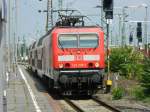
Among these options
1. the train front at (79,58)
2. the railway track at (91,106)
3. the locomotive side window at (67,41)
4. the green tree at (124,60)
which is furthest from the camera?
the green tree at (124,60)

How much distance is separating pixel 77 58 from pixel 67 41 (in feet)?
2.94

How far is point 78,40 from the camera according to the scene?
81.2 feet

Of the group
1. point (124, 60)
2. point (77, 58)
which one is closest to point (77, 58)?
point (77, 58)

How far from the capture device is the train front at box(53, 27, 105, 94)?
24.0 meters

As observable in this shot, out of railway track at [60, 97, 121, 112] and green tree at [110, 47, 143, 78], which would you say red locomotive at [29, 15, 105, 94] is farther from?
green tree at [110, 47, 143, 78]

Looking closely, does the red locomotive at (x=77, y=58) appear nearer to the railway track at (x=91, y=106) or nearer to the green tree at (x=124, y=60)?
the railway track at (x=91, y=106)

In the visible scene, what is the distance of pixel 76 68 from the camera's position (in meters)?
24.2

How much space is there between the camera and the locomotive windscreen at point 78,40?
965 inches

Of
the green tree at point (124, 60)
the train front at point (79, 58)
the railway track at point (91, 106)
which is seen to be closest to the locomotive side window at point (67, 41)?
the train front at point (79, 58)

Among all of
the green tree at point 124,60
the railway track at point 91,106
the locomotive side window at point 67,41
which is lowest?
the railway track at point 91,106

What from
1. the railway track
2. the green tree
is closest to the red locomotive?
the railway track

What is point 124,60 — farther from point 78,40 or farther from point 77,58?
point 77,58

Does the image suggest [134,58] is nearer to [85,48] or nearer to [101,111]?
[85,48]

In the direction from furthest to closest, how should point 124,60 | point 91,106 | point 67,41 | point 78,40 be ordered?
point 124,60, point 78,40, point 67,41, point 91,106
